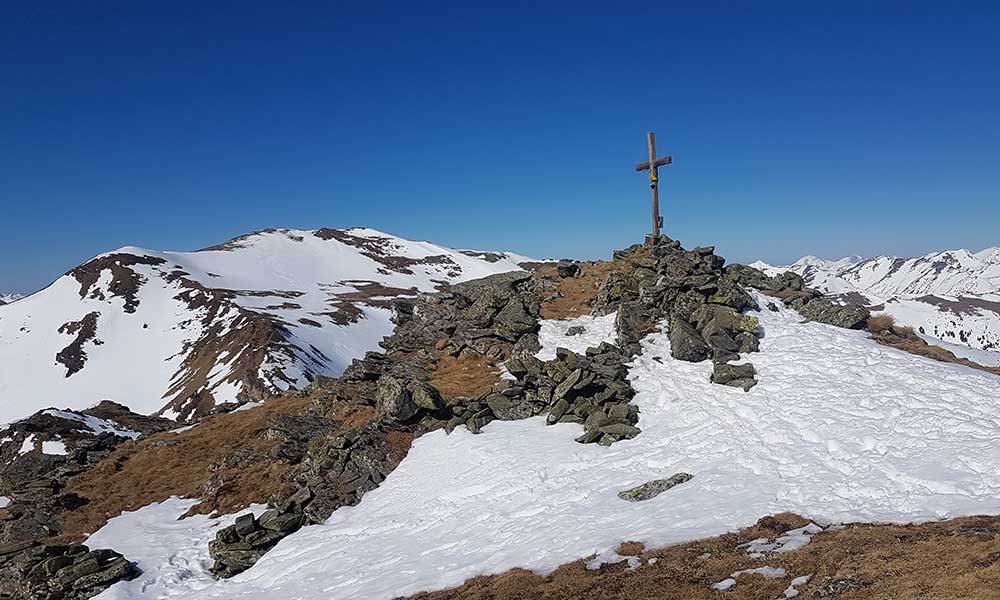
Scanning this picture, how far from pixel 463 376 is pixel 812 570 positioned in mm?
18563

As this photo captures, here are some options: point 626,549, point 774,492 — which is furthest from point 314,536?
point 774,492

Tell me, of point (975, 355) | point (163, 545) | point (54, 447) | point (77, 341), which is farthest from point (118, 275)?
point (975, 355)

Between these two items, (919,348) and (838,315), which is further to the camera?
(838,315)

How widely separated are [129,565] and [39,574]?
2.60m

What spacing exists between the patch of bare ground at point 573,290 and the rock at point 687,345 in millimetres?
6348

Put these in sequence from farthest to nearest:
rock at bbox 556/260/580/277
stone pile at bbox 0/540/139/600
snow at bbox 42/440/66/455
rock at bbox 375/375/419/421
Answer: snow at bbox 42/440/66/455 → rock at bbox 556/260/580/277 → rock at bbox 375/375/419/421 → stone pile at bbox 0/540/139/600

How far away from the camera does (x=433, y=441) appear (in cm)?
2234

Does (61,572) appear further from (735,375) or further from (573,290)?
(573,290)

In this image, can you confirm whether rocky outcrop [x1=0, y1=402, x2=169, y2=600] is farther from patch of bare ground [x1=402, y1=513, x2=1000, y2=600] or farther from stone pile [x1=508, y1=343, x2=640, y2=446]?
stone pile [x1=508, y1=343, x2=640, y2=446]

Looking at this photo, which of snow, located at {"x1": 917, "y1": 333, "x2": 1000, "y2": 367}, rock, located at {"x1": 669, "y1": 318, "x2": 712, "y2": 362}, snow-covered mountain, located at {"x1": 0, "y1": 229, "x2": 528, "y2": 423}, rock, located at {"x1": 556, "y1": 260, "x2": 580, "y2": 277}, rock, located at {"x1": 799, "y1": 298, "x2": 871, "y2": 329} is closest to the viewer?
rock, located at {"x1": 669, "y1": 318, "x2": 712, "y2": 362}

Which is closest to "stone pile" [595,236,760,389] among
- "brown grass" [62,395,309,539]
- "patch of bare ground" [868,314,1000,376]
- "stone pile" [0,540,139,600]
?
"patch of bare ground" [868,314,1000,376]

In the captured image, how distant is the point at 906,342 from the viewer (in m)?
24.5

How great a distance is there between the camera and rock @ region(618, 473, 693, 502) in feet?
50.5

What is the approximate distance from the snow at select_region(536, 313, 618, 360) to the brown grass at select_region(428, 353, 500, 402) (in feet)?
9.60
